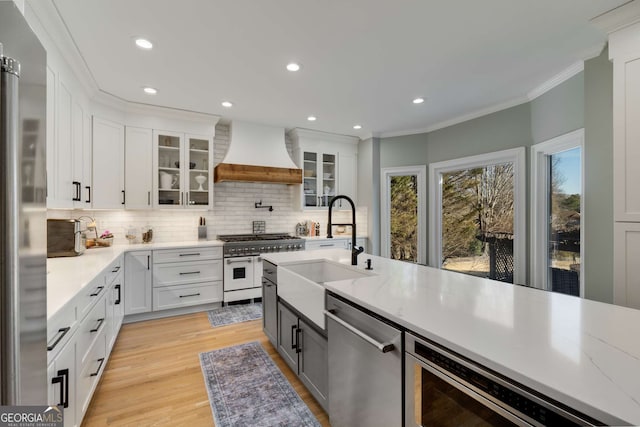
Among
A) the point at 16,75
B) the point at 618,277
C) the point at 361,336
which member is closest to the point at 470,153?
the point at 618,277

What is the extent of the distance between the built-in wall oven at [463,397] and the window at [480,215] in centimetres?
315

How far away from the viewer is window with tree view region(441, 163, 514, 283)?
3787 mm

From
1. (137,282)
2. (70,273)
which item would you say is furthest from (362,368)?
(137,282)

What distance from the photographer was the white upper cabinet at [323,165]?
4.98 m

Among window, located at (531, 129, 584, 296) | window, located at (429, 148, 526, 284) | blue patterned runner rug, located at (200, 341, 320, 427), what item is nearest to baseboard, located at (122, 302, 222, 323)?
blue patterned runner rug, located at (200, 341, 320, 427)

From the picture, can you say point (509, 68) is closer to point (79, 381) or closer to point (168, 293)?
point (79, 381)

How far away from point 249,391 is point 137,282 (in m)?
2.24

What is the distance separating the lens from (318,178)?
16.9 ft

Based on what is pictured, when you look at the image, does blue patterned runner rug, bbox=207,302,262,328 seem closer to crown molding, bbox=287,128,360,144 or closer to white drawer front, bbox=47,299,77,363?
white drawer front, bbox=47,299,77,363

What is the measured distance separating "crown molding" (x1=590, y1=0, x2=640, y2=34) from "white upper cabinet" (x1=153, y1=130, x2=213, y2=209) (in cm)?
424

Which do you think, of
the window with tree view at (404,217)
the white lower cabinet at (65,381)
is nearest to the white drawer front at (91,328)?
the white lower cabinet at (65,381)

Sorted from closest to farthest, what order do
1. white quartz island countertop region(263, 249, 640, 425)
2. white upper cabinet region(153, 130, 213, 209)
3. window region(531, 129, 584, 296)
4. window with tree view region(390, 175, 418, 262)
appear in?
white quartz island countertop region(263, 249, 640, 425) < window region(531, 129, 584, 296) < white upper cabinet region(153, 130, 213, 209) < window with tree view region(390, 175, 418, 262)

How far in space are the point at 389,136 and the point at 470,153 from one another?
4.78 feet

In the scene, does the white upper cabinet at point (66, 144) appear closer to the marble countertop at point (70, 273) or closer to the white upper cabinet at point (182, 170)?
the marble countertop at point (70, 273)
